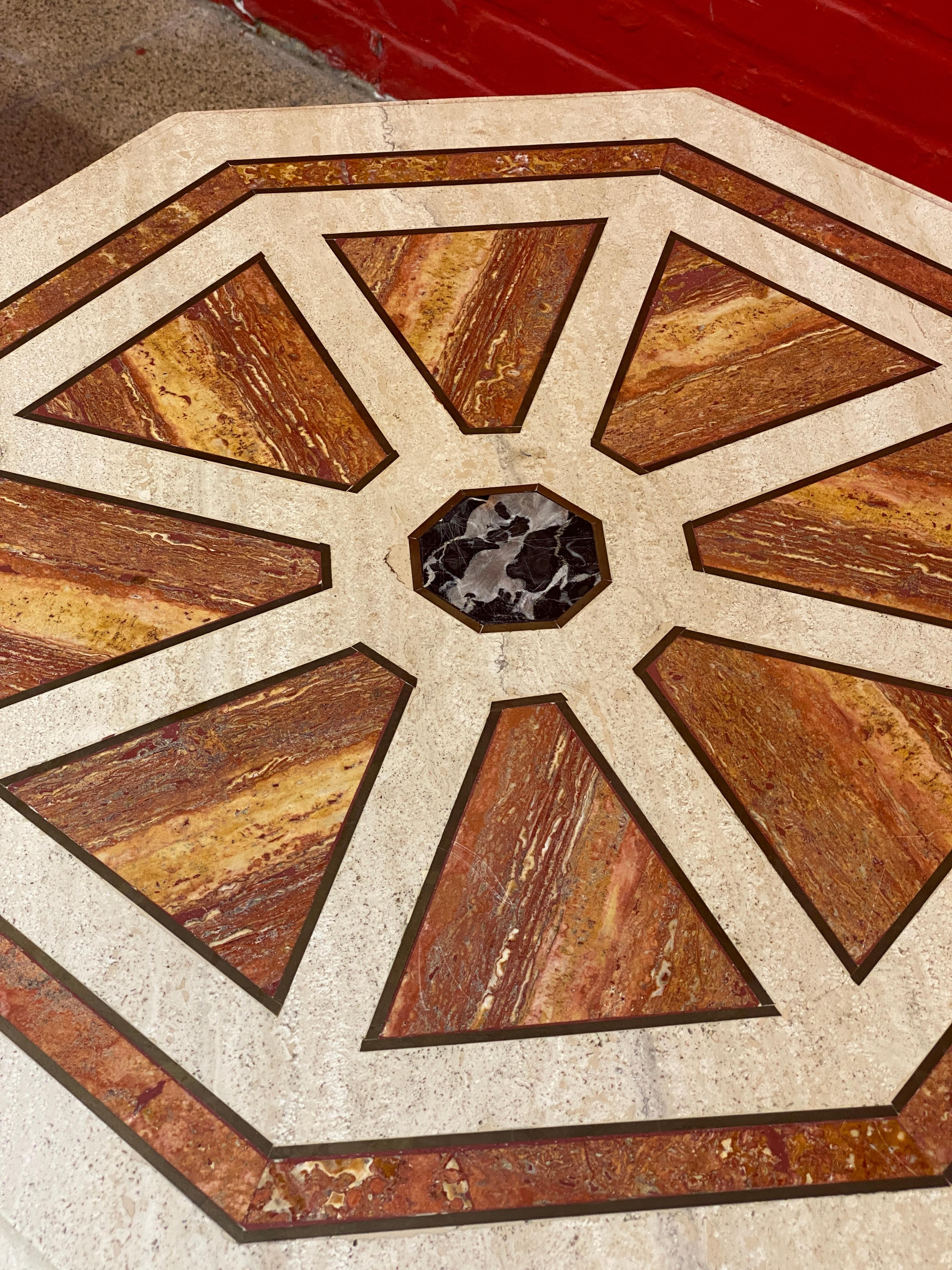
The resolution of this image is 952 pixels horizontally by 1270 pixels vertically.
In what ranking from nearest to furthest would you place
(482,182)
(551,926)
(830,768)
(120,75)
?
1. (551,926)
2. (830,768)
3. (482,182)
4. (120,75)

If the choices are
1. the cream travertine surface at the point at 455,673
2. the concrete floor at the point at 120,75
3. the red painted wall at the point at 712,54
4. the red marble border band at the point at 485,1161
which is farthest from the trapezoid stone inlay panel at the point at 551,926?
the concrete floor at the point at 120,75

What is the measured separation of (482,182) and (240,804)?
139 cm

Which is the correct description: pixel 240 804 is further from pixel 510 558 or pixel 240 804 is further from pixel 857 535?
pixel 857 535

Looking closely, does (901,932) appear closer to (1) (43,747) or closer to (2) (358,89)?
(1) (43,747)

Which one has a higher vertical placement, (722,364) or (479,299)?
(722,364)

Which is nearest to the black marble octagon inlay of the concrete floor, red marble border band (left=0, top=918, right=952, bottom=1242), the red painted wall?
red marble border band (left=0, top=918, right=952, bottom=1242)

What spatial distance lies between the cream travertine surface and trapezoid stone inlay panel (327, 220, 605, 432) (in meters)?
0.03

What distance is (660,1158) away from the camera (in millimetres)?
1219

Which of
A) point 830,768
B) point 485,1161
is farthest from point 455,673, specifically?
point 485,1161

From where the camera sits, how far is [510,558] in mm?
1702

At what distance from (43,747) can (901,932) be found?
120 centimetres

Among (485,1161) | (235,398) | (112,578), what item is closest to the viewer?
(485,1161)

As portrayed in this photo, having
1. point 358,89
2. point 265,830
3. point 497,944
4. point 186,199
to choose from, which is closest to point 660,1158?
point 497,944

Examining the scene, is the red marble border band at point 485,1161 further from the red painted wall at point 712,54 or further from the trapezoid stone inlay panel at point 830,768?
the red painted wall at point 712,54
